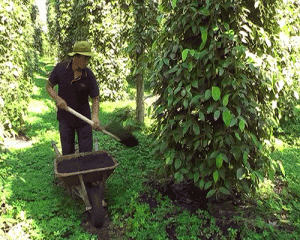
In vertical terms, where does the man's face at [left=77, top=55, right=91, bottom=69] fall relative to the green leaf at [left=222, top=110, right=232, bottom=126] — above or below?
above

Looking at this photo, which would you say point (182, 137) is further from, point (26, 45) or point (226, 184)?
point (26, 45)

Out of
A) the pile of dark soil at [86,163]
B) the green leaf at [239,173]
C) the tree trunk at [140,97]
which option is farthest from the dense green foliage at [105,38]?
the green leaf at [239,173]

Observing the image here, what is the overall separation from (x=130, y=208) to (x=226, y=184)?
4.79 feet

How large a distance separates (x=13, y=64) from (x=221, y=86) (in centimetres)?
551

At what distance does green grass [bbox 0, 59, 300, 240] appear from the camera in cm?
323

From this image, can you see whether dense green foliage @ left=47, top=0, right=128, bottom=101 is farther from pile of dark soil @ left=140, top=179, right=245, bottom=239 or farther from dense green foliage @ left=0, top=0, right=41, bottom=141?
pile of dark soil @ left=140, top=179, right=245, bottom=239

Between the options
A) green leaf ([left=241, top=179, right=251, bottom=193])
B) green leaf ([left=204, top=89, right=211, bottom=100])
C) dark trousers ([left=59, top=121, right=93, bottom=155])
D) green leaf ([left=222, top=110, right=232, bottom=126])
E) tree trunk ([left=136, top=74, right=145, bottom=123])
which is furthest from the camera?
tree trunk ([left=136, top=74, right=145, bottom=123])

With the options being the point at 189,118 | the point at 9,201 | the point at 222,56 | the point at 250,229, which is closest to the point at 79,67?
the point at 189,118

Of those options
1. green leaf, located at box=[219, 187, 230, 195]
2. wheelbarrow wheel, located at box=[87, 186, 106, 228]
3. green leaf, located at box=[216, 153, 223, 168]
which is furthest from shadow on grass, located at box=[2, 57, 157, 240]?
green leaf, located at box=[216, 153, 223, 168]

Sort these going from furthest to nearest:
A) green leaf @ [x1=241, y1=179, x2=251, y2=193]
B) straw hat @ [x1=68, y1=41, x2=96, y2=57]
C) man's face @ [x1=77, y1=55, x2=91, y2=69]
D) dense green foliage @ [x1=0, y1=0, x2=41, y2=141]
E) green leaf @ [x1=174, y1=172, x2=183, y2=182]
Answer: dense green foliage @ [x1=0, y1=0, x2=41, y2=141], man's face @ [x1=77, y1=55, x2=91, y2=69], straw hat @ [x1=68, y1=41, x2=96, y2=57], green leaf @ [x1=174, y1=172, x2=183, y2=182], green leaf @ [x1=241, y1=179, x2=251, y2=193]

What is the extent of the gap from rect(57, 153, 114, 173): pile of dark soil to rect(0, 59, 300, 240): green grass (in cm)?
57

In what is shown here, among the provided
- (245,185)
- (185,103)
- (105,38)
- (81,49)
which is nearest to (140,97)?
(81,49)

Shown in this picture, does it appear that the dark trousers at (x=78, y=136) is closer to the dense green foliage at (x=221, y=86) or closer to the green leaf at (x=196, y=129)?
the dense green foliage at (x=221, y=86)

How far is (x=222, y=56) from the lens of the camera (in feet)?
10.9
